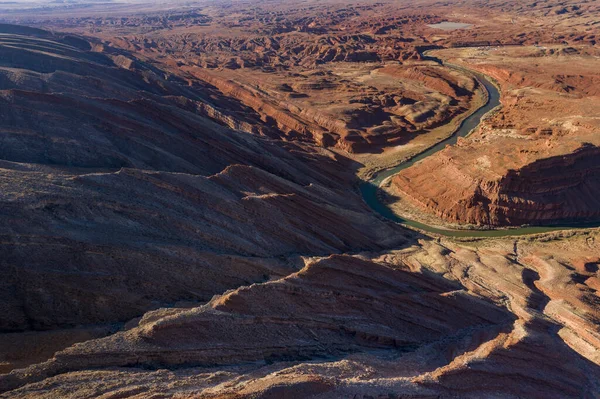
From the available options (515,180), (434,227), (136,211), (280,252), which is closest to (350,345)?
(280,252)

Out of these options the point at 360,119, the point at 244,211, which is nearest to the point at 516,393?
the point at 244,211

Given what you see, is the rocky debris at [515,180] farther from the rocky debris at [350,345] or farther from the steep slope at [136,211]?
the rocky debris at [350,345]

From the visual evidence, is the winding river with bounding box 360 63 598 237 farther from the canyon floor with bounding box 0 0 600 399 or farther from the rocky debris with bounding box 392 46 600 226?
the rocky debris with bounding box 392 46 600 226

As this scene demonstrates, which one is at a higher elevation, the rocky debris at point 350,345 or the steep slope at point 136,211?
the steep slope at point 136,211

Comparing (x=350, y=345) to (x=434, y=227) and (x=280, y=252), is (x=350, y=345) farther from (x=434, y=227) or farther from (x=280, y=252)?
(x=434, y=227)

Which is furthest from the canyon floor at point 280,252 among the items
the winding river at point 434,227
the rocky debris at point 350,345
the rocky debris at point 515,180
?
the winding river at point 434,227

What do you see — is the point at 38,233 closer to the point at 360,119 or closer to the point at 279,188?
the point at 279,188

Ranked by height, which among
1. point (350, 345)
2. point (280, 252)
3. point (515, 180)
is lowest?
point (350, 345)

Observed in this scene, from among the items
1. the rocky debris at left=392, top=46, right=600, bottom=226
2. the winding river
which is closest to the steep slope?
the winding river
